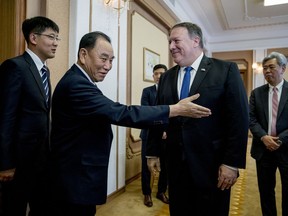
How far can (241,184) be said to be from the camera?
380cm

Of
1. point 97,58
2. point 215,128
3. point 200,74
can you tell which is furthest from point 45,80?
point 215,128

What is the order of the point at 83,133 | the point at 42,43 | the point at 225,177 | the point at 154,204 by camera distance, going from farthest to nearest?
the point at 154,204
the point at 42,43
the point at 225,177
the point at 83,133

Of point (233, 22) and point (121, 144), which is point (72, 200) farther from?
point (233, 22)

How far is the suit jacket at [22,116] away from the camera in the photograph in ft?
4.91

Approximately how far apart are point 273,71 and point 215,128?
1.17 meters

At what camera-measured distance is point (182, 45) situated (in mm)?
1586

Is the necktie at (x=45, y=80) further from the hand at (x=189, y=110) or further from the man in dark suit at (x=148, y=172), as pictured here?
the man in dark suit at (x=148, y=172)

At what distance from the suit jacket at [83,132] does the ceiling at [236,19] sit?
13.2ft

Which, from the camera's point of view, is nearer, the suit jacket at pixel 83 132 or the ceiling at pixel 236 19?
the suit jacket at pixel 83 132

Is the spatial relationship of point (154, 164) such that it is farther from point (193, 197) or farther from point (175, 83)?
point (175, 83)

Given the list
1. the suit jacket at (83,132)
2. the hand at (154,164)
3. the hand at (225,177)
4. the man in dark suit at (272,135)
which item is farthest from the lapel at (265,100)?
the suit jacket at (83,132)

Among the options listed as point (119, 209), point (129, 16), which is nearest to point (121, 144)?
point (119, 209)

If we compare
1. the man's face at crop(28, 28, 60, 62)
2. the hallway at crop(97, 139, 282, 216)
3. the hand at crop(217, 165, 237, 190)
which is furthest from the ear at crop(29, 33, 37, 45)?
the hallway at crop(97, 139, 282, 216)

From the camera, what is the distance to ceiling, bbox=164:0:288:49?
6071mm
